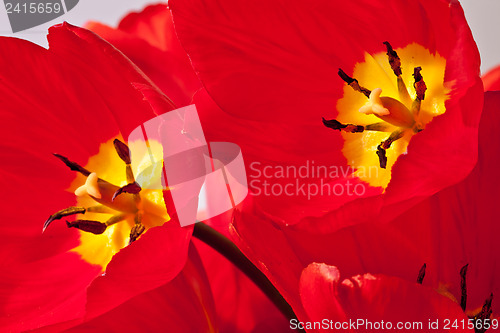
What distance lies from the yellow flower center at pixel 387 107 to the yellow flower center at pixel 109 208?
11 centimetres

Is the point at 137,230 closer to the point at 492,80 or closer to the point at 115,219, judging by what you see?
the point at 115,219

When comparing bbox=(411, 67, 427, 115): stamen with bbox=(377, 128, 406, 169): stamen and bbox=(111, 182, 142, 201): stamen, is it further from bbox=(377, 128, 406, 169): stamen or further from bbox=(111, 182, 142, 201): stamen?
bbox=(111, 182, 142, 201): stamen

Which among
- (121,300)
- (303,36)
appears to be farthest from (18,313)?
(303,36)

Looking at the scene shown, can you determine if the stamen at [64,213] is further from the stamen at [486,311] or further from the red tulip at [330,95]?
the stamen at [486,311]

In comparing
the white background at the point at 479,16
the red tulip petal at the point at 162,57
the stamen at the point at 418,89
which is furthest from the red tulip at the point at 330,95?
the white background at the point at 479,16

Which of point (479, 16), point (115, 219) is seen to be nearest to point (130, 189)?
point (115, 219)

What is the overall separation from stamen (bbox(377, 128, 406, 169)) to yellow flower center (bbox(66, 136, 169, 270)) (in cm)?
12

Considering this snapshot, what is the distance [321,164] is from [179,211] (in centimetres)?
9

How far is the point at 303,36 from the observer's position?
37 centimetres

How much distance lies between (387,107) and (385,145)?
21 millimetres

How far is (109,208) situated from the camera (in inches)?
16.1

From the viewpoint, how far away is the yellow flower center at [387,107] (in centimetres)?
38

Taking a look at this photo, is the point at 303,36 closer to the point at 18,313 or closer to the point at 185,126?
the point at 185,126

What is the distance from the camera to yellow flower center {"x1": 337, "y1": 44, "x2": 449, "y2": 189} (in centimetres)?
38
